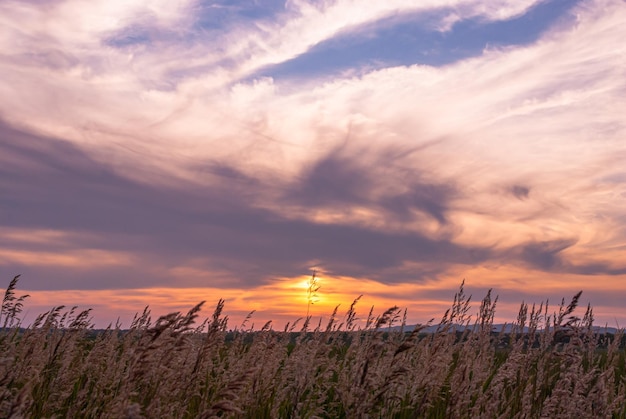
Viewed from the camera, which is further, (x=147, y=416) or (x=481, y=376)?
(x=481, y=376)

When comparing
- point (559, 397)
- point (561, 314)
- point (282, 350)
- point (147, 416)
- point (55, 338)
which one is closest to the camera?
point (147, 416)

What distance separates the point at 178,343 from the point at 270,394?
11.3 ft

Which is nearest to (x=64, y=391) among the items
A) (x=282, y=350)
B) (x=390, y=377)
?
(x=282, y=350)

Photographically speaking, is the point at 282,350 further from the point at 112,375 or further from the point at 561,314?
the point at 561,314

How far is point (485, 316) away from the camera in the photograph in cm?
817

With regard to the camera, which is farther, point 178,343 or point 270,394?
point 270,394

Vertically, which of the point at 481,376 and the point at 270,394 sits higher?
the point at 481,376

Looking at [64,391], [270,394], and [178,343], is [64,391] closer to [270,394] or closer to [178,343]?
[270,394]

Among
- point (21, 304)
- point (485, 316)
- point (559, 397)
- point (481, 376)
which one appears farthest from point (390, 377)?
point (21, 304)

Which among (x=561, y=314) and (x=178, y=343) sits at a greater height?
(x=561, y=314)

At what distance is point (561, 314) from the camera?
709cm

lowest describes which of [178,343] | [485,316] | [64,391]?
[64,391]

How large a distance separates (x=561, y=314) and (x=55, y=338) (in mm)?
7254

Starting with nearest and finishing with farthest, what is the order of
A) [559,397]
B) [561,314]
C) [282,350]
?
1. [559,397]
2. [561,314]
3. [282,350]
